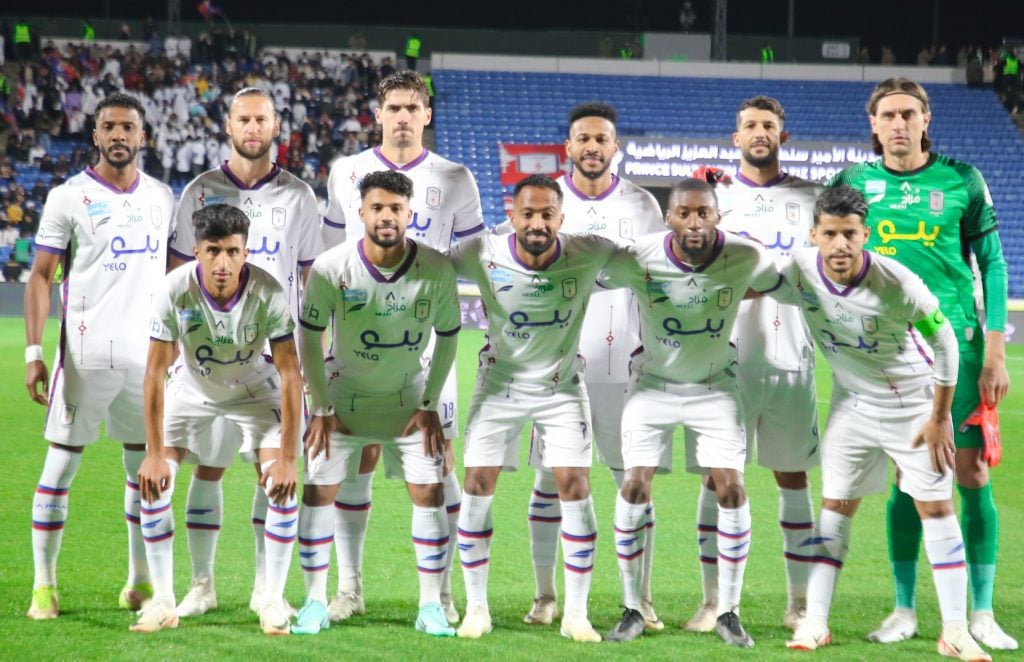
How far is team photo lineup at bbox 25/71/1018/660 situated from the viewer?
4.89 m

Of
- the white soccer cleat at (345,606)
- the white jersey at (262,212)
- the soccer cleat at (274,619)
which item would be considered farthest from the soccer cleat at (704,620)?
the white jersey at (262,212)

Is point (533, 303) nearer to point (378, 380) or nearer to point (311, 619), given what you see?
point (378, 380)

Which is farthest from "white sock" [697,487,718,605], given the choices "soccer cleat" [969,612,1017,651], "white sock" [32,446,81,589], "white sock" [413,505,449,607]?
"white sock" [32,446,81,589]

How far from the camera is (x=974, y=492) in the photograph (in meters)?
5.13

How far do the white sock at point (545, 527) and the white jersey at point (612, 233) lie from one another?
1.95ft

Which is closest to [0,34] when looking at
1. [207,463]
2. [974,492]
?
[207,463]

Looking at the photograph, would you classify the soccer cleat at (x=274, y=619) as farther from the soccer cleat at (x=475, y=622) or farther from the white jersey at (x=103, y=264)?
the white jersey at (x=103, y=264)

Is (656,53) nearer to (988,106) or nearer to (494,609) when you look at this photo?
(988,106)

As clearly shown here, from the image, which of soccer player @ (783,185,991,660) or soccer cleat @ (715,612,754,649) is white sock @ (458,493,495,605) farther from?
soccer player @ (783,185,991,660)

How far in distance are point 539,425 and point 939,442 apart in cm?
166

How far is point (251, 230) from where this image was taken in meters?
5.52

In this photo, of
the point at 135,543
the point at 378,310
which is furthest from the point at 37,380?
the point at 378,310

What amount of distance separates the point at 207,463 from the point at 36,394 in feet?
2.66

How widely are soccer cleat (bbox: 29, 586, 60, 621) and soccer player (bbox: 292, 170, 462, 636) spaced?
1.13 meters
